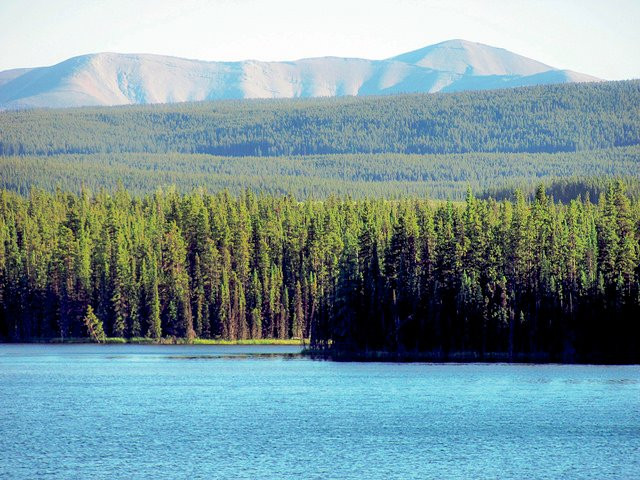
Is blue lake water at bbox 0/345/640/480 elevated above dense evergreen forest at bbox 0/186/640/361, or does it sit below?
below

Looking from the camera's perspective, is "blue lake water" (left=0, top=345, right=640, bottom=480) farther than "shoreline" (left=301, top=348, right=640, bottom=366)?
No

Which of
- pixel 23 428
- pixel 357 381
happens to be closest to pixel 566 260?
pixel 357 381

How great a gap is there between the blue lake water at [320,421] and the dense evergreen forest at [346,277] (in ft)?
24.9

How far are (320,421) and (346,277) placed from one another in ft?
173

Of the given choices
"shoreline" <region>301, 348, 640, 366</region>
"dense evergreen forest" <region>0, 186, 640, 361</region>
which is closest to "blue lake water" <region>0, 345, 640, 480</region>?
"shoreline" <region>301, 348, 640, 366</region>

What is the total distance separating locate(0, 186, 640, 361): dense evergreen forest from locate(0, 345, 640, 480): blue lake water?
299 inches

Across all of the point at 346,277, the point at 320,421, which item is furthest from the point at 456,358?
the point at 320,421

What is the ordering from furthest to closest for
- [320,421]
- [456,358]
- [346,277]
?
[346,277] < [456,358] < [320,421]

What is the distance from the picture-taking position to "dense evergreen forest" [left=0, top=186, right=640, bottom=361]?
122438 mm

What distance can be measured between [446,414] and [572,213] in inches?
3313

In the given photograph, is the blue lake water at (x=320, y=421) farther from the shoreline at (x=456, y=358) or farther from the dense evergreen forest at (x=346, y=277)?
the dense evergreen forest at (x=346, y=277)

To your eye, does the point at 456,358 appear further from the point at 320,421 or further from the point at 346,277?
the point at 320,421

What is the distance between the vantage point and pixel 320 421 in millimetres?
76562

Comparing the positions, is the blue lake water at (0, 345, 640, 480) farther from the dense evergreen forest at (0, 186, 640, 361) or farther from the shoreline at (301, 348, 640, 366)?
the dense evergreen forest at (0, 186, 640, 361)
